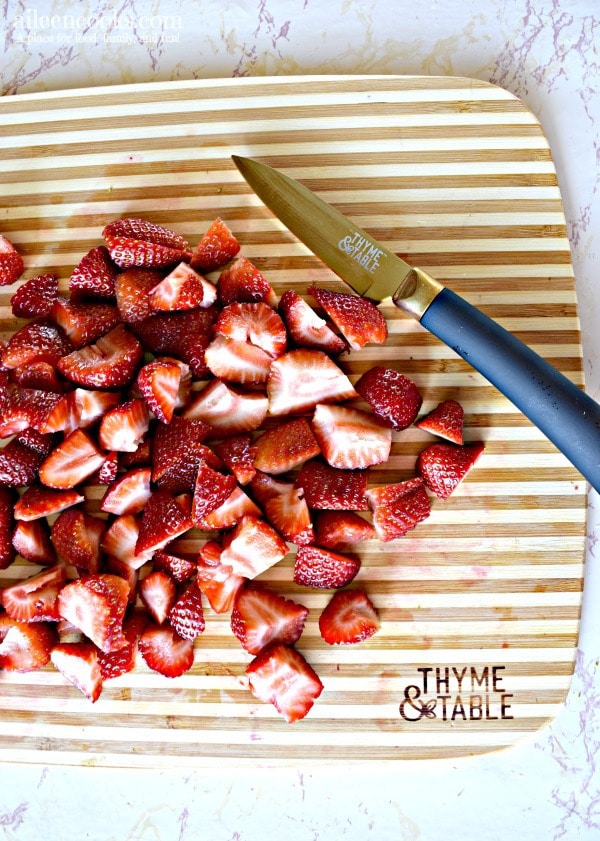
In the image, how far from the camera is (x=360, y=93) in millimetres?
1646

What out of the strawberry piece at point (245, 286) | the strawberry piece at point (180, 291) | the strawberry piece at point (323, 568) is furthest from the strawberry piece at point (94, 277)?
the strawberry piece at point (323, 568)

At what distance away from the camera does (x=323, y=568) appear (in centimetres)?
152

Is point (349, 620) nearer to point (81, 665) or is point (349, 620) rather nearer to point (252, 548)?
point (252, 548)

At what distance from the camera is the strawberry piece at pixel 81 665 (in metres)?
1.54

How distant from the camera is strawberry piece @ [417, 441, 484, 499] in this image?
1516 mm

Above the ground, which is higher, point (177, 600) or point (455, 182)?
point (455, 182)

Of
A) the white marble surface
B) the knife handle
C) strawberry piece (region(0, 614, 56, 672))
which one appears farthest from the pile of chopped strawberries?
the white marble surface

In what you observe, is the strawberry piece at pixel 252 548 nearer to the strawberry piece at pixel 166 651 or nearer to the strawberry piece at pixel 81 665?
the strawberry piece at pixel 166 651

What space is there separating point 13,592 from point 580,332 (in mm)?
1352

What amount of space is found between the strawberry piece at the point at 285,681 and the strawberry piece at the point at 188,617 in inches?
5.4

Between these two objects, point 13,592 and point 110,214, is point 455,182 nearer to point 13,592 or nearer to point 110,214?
point 110,214

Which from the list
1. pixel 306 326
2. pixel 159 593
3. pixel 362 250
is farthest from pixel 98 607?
pixel 362 250

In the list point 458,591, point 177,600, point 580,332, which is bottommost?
point 177,600

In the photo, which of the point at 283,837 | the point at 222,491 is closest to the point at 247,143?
the point at 222,491
